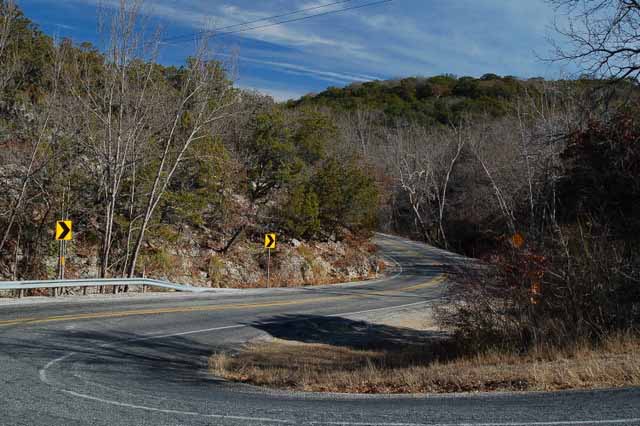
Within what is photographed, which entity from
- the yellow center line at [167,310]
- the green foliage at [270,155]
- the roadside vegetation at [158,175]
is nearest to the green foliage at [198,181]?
the roadside vegetation at [158,175]

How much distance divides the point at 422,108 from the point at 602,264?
81.1 m

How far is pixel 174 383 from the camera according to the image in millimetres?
10047

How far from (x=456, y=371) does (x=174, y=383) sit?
4656 millimetres

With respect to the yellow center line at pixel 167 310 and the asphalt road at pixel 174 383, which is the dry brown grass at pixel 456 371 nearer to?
the asphalt road at pixel 174 383

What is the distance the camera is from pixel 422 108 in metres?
91.9

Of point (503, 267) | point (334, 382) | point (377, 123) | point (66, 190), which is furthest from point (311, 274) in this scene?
point (377, 123)

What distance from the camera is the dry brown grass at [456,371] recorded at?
8648mm

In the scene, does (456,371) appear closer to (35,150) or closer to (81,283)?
(81,283)

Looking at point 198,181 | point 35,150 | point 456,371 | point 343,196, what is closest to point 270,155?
point 343,196

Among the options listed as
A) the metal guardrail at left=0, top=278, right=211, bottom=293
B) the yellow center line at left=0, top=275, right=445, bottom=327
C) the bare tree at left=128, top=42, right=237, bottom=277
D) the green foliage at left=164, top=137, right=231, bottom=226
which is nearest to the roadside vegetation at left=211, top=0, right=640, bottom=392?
the yellow center line at left=0, top=275, right=445, bottom=327

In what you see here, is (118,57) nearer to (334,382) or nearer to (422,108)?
(334,382)

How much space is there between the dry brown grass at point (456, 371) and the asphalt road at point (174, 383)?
0.64 metres

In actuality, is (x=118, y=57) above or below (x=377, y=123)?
below

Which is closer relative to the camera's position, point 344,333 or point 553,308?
point 553,308
